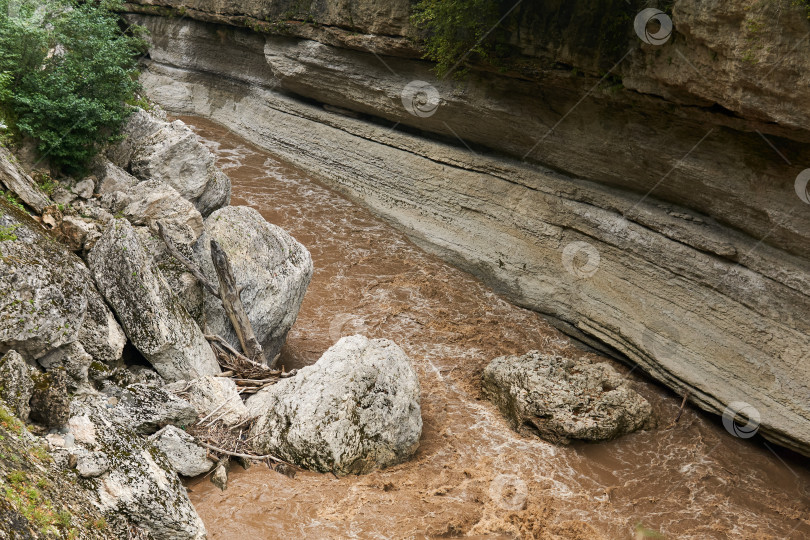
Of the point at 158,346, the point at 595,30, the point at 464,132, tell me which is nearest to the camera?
the point at 158,346

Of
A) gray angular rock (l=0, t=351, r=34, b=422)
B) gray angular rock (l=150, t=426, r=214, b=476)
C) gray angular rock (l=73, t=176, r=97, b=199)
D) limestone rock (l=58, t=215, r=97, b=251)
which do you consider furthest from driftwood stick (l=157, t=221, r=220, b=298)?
gray angular rock (l=0, t=351, r=34, b=422)

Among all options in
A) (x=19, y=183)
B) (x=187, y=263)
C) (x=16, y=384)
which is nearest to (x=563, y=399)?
(x=187, y=263)

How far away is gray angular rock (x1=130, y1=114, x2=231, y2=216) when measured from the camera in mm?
8773

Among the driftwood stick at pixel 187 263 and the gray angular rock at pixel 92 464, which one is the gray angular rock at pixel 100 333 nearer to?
the driftwood stick at pixel 187 263

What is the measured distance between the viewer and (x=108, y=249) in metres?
6.53

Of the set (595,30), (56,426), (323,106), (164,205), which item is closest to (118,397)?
(56,426)

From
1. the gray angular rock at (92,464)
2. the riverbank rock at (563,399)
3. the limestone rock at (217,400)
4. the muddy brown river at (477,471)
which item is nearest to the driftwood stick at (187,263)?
the limestone rock at (217,400)

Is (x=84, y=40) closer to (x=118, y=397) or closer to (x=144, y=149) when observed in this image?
(x=144, y=149)

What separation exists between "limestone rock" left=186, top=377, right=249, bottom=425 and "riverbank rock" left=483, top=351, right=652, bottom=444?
3463 mm

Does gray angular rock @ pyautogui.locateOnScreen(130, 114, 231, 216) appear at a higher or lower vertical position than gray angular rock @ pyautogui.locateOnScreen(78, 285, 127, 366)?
higher

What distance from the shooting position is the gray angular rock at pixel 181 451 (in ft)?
17.8

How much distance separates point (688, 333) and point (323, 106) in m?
11.5

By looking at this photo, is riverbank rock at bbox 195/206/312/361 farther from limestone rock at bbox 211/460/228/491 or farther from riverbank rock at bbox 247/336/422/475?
limestone rock at bbox 211/460/228/491

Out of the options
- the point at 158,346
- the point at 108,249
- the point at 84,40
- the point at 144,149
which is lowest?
the point at 158,346
